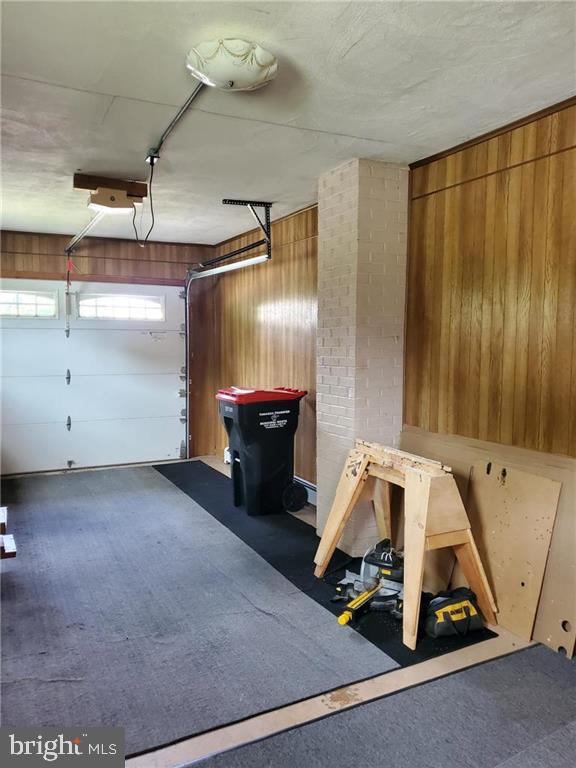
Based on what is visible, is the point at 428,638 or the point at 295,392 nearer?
the point at 428,638

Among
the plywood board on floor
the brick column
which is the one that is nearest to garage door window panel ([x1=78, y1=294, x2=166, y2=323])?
the brick column

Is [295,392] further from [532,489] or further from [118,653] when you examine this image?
[118,653]

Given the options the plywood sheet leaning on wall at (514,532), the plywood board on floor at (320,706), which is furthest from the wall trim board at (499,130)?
the plywood board on floor at (320,706)

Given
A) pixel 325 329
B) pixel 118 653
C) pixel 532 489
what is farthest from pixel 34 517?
pixel 532 489

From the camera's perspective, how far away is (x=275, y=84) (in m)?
2.42

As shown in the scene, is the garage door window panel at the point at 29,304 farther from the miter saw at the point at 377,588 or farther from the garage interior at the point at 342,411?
the miter saw at the point at 377,588

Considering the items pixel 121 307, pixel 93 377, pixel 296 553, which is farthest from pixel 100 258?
pixel 296 553

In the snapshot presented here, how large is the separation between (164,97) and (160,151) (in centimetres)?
81

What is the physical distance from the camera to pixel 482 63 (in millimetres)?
2250

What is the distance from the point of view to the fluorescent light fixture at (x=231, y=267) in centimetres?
505

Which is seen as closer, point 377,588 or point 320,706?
point 320,706

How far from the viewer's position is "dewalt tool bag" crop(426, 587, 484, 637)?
2.66 meters

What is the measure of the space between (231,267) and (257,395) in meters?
1.69

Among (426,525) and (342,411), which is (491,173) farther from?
(426,525)
